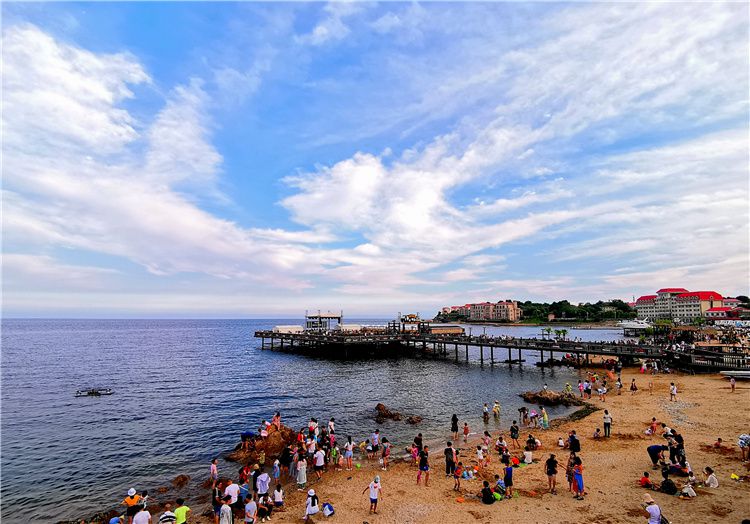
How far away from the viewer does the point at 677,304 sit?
15700 centimetres

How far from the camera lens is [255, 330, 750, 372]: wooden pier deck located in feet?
129

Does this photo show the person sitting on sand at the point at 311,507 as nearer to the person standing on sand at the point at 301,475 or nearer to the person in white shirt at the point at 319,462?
the person standing on sand at the point at 301,475

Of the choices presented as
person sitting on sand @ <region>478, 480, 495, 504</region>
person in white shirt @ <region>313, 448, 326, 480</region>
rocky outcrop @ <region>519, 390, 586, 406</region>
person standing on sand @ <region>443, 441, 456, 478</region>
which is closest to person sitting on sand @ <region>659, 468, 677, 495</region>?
person sitting on sand @ <region>478, 480, 495, 504</region>

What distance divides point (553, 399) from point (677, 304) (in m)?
166

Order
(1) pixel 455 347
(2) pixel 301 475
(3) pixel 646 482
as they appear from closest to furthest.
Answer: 1. (3) pixel 646 482
2. (2) pixel 301 475
3. (1) pixel 455 347

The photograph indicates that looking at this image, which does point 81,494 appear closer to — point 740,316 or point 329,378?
point 329,378

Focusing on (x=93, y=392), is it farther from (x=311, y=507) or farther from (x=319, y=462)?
(x=311, y=507)

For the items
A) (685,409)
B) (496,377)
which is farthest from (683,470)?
(496,377)

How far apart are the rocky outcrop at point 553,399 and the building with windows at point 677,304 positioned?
140 m

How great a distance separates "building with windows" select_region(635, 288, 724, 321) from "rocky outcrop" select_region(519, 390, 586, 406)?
14044 centimetres

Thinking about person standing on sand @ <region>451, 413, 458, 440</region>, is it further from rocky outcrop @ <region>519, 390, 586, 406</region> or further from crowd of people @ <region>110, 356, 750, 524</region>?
rocky outcrop @ <region>519, 390, 586, 406</region>

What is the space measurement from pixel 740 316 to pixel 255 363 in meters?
154

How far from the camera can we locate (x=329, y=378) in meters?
47.2

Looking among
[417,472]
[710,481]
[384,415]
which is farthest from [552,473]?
[384,415]
